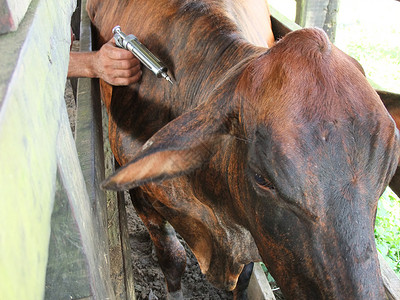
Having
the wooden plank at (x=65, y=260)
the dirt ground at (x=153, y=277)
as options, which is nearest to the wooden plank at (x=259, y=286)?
the dirt ground at (x=153, y=277)

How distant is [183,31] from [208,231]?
898mm

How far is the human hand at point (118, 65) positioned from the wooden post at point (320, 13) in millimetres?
1972

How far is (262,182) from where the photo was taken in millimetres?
1223

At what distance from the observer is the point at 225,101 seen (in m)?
1.35

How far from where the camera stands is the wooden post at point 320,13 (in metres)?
3.49

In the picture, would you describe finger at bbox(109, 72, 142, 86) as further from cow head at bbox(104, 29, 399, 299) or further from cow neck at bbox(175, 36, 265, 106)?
cow head at bbox(104, 29, 399, 299)

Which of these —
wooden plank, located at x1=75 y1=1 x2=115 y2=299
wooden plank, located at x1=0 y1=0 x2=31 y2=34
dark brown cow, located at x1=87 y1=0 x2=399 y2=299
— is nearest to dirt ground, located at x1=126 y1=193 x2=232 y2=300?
wooden plank, located at x1=75 y1=1 x2=115 y2=299

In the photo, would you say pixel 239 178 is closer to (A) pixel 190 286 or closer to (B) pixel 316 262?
(B) pixel 316 262

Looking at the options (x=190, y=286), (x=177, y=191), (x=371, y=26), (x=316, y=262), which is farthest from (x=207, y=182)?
(x=371, y=26)

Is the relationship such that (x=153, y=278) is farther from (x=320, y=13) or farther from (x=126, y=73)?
(x=320, y=13)

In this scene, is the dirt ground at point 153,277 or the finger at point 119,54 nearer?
the finger at point 119,54

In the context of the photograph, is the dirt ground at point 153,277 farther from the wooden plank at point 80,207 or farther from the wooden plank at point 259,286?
the wooden plank at point 80,207

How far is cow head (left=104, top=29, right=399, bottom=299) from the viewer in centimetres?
109

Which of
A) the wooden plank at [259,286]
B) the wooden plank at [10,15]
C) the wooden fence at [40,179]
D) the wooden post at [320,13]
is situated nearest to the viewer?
the wooden fence at [40,179]
